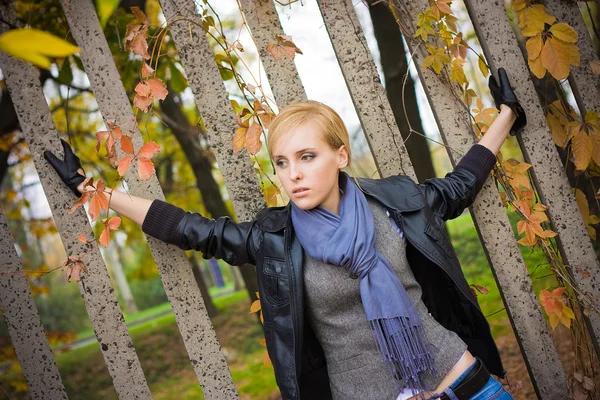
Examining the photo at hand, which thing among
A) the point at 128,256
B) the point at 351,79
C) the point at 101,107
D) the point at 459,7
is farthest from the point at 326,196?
the point at 128,256

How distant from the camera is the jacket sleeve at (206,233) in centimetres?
226

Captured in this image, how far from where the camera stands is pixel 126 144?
2.38 meters

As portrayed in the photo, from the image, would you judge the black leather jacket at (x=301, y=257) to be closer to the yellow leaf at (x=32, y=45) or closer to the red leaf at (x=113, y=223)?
the red leaf at (x=113, y=223)

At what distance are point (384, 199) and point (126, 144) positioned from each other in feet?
3.81

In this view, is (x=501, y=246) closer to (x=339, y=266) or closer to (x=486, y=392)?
(x=486, y=392)

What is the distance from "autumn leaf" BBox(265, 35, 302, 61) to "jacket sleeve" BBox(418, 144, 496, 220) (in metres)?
0.86

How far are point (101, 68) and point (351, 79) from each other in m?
1.22

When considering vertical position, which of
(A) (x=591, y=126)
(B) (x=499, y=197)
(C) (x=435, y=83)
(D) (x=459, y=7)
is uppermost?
(D) (x=459, y=7)

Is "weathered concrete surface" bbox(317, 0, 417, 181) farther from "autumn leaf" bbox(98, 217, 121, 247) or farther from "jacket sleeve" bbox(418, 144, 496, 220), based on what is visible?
"autumn leaf" bbox(98, 217, 121, 247)

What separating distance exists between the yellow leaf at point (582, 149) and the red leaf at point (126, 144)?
216cm

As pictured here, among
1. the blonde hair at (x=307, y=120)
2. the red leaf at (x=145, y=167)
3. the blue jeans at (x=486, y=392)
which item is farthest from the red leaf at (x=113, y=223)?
the blue jeans at (x=486, y=392)

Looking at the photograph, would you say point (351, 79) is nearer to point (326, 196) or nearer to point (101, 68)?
point (326, 196)

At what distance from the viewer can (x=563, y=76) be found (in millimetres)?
2541

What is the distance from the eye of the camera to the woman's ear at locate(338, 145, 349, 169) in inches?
88.3
